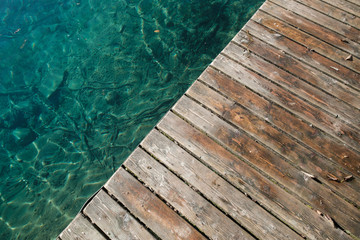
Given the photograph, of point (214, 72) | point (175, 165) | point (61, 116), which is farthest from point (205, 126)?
point (61, 116)

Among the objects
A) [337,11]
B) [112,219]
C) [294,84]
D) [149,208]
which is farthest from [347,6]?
[112,219]

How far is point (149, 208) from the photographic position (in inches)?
78.2

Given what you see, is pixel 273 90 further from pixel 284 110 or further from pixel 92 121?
pixel 92 121

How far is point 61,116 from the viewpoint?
4.13 meters

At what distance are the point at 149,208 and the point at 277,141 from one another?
142cm

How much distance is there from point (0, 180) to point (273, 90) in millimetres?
4293

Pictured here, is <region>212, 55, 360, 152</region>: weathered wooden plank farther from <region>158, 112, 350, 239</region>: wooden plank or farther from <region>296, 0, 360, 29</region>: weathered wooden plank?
<region>296, 0, 360, 29</region>: weathered wooden plank

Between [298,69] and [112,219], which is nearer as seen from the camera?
[112,219]

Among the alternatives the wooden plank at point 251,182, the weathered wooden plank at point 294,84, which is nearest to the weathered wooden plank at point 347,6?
the weathered wooden plank at point 294,84

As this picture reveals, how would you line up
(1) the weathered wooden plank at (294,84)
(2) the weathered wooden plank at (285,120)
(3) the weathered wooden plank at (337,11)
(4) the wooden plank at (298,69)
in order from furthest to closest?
(3) the weathered wooden plank at (337,11)
(4) the wooden plank at (298,69)
(1) the weathered wooden plank at (294,84)
(2) the weathered wooden plank at (285,120)

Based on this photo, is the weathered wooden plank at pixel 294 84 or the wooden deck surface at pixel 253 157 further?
the weathered wooden plank at pixel 294 84

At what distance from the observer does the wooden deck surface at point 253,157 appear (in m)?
1.92

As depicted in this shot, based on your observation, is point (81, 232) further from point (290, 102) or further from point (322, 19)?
point (322, 19)

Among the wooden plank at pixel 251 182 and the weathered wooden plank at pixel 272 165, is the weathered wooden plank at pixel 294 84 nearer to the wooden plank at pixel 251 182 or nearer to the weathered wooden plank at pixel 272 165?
the weathered wooden plank at pixel 272 165
